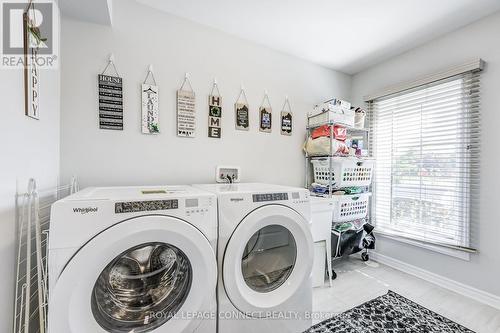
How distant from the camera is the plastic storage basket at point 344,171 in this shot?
7.22 ft

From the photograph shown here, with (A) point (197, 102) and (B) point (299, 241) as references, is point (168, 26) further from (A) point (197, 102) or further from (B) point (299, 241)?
(B) point (299, 241)

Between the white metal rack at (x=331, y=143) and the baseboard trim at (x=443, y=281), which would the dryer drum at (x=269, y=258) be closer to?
the white metal rack at (x=331, y=143)

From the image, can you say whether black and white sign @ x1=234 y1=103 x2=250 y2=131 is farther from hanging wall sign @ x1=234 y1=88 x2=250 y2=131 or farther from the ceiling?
the ceiling

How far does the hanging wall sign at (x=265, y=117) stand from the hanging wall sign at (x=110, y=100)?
47.0 inches

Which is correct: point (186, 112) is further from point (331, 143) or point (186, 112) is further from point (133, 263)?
point (331, 143)

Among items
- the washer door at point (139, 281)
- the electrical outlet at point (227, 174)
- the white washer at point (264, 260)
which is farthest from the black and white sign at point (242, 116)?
the washer door at point (139, 281)

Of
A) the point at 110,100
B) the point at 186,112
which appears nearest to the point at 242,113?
the point at 186,112

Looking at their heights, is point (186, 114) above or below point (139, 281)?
above

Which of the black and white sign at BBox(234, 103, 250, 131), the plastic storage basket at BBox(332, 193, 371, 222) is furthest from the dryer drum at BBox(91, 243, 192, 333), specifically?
the plastic storage basket at BBox(332, 193, 371, 222)

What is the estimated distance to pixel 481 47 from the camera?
5.96ft

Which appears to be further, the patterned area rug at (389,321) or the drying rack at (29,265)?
the patterned area rug at (389,321)

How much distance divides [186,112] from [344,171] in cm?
160

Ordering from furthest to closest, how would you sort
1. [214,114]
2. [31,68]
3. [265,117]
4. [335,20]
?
[265,117] < [214,114] < [335,20] < [31,68]

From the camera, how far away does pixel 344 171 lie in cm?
222
